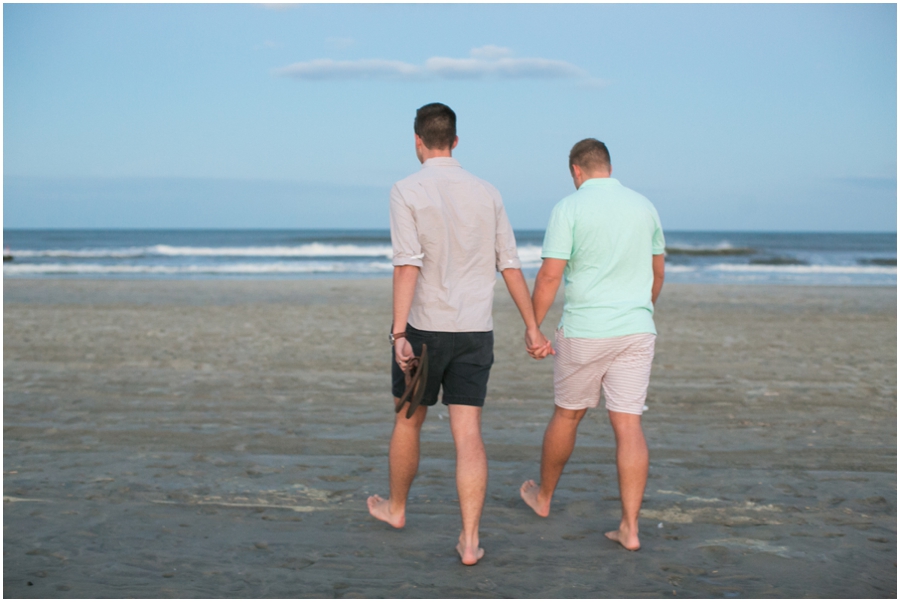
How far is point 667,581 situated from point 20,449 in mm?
3480

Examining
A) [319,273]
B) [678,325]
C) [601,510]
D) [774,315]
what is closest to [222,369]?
[601,510]

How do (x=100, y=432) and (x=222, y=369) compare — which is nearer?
(x=100, y=432)

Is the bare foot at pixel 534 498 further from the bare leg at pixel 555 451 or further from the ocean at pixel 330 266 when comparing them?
the ocean at pixel 330 266

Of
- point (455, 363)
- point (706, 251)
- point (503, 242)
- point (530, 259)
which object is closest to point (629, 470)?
point (455, 363)

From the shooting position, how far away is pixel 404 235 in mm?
2893

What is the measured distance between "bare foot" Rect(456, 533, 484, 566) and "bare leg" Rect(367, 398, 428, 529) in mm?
372

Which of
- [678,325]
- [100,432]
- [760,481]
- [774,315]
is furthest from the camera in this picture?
[774,315]

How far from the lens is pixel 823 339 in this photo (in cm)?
874

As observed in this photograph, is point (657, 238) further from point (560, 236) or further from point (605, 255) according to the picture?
point (560, 236)

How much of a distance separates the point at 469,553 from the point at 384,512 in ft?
1.71

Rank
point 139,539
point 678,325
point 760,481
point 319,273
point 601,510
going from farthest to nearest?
point 319,273 → point 678,325 → point 760,481 → point 601,510 → point 139,539

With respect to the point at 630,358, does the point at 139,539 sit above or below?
below

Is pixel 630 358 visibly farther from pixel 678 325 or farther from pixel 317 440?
pixel 678 325

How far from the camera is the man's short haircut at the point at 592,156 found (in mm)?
3207
